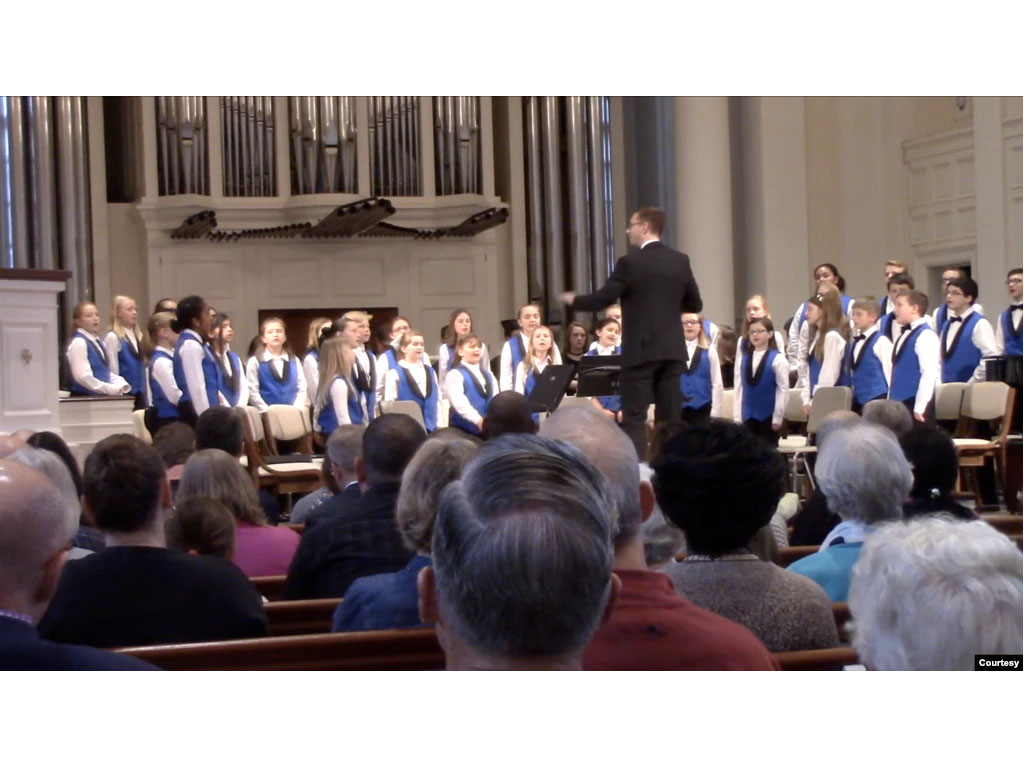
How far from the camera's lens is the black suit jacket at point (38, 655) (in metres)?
1.92

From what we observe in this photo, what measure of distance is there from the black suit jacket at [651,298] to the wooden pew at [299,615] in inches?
164

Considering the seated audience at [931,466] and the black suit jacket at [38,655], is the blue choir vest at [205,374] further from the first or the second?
the black suit jacket at [38,655]

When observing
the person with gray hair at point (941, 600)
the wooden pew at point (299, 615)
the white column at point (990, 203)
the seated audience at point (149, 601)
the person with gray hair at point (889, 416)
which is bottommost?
the wooden pew at point (299, 615)

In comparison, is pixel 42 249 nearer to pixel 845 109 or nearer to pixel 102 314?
pixel 102 314

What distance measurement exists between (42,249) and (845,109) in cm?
788

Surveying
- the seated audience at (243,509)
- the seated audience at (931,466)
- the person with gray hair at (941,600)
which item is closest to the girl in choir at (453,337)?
the seated audience at (243,509)

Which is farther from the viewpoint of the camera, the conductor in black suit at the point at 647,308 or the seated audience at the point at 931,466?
the conductor in black suit at the point at 647,308

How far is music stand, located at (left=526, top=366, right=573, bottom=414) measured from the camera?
27.8 ft

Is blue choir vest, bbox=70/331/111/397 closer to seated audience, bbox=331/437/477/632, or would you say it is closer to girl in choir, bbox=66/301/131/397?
girl in choir, bbox=66/301/131/397

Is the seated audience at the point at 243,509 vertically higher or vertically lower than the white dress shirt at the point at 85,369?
lower

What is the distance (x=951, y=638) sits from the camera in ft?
5.59

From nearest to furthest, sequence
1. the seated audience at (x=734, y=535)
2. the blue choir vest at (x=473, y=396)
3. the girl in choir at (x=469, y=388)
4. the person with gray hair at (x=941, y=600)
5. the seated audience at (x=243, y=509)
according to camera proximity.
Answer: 1. the person with gray hair at (x=941, y=600)
2. the seated audience at (x=734, y=535)
3. the seated audience at (x=243, y=509)
4. the girl in choir at (x=469, y=388)
5. the blue choir vest at (x=473, y=396)

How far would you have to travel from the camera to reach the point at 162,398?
31.6 ft
